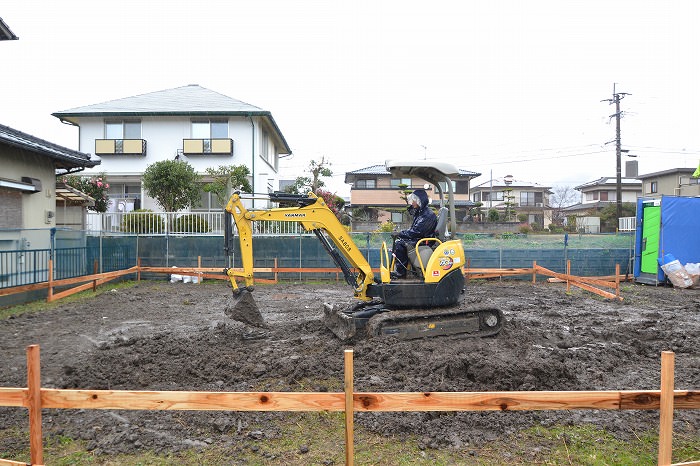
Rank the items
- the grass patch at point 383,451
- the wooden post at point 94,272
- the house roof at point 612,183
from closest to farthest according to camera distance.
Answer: the grass patch at point 383,451 → the wooden post at point 94,272 → the house roof at point 612,183

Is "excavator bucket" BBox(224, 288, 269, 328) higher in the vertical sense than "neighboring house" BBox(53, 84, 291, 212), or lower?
lower

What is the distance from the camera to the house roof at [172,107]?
26.2 m

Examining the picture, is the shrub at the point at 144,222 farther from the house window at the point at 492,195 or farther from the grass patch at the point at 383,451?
the house window at the point at 492,195

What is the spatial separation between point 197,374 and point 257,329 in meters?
2.52

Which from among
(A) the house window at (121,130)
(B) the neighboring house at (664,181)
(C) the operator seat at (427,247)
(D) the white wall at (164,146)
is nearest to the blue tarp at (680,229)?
(C) the operator seat at (427,247)

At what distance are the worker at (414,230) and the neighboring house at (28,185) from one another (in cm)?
960

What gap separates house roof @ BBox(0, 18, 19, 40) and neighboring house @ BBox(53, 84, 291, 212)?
11401mm

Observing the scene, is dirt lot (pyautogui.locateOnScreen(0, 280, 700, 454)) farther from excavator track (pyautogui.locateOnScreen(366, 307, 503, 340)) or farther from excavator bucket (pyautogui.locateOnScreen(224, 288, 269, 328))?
excavator bucket (pyautogui.locateOnScreen(224, 288, 269, 328))

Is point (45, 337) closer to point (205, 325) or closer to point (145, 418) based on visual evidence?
point (205, 325)

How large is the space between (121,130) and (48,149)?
14.1 m

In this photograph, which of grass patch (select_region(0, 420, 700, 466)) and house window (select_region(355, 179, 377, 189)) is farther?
house window (select_region(355, 179, 377, 189))

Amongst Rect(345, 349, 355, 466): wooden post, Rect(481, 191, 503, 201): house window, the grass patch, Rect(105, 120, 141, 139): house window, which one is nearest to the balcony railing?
Rect(105, 120, 141, 139): house window

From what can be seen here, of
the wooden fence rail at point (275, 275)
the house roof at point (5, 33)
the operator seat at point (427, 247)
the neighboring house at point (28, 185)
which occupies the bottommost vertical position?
the wooden fence rail at point (275, 275)

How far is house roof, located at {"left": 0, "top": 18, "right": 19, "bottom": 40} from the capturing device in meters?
14.2
